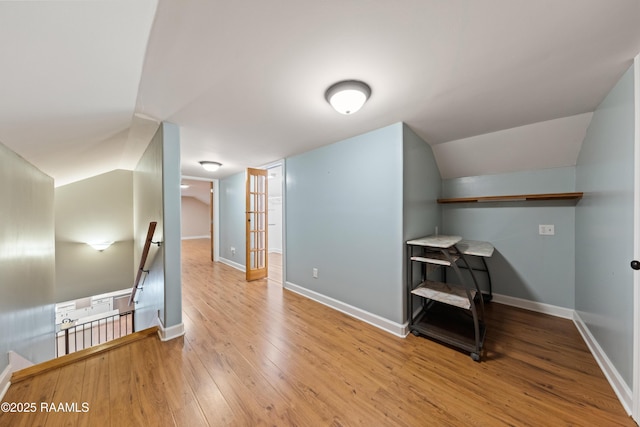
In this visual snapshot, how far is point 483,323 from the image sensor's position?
213 cm

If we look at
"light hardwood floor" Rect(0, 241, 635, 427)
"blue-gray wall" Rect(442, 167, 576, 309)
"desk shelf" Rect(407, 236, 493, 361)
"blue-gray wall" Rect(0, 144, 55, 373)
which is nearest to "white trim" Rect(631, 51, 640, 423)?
"light hardwood floor" Rect(0, 241, 635, 427)

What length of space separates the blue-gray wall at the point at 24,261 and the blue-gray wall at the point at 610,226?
413 centimetres

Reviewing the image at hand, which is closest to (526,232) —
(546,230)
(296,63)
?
(546,230)

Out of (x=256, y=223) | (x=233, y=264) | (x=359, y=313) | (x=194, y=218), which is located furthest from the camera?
(x=194, y=218)

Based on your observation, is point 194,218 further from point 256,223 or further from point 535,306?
point 535,306

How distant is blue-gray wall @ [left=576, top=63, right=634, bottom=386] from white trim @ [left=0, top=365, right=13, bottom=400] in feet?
12.9

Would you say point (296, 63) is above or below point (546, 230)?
above

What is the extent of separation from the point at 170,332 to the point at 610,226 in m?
3.74

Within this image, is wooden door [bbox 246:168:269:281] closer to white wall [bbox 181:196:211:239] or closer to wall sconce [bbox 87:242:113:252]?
wall sconce [bbox 87:242:113:252]

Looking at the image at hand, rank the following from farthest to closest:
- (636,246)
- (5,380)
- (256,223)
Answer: (256,223)
(5,380)
(636,246)

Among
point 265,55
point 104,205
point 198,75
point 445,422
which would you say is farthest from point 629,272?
point 104,205

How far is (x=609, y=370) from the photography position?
148cm

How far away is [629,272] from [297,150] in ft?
10.1

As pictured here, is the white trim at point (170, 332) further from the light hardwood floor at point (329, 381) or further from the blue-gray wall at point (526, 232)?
the blue-gray wall at point (526, 232)
